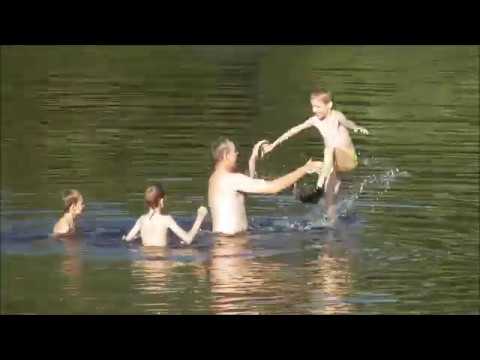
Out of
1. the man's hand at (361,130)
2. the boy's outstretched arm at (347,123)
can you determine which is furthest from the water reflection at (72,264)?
the man's hand at (361,130)

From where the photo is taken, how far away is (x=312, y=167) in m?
8.47

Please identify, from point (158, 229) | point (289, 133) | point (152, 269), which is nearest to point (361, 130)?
point (289, 133)

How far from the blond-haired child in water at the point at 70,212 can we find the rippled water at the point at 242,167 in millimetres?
61

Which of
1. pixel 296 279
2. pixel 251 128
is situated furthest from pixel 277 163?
pixel 296 279

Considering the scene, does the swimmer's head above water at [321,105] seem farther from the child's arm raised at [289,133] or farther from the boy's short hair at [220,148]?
the boy's short hair at [220,148]

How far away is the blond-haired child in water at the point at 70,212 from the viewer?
8.22 meters

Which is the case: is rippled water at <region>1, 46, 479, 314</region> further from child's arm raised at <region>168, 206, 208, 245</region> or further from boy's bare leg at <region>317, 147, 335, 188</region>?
boy's bare leg at <region>317, 147, 335, 188</region>

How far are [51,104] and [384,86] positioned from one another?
2.24 meters

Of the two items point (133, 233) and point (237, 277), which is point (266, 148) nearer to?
point (133, 233)

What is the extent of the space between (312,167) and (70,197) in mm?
1330

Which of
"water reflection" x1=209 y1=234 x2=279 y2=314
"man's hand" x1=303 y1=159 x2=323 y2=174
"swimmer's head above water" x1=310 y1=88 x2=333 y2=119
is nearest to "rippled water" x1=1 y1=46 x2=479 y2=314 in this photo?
"water reflection" x1=209 y1=234 x2=279 y2=314

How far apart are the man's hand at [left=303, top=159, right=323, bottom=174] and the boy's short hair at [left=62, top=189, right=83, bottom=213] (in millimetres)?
1259

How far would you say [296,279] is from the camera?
7633 millimetres

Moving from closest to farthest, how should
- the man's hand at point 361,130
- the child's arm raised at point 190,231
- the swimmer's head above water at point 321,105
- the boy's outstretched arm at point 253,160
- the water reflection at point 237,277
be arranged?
the water reflection at point 237,277 < the child's arm raised at point 190,231 < the boy's outstretched arm at point 253,160 < the swimmer's head above water at point 321,105 < the man's hand at point 361,130
